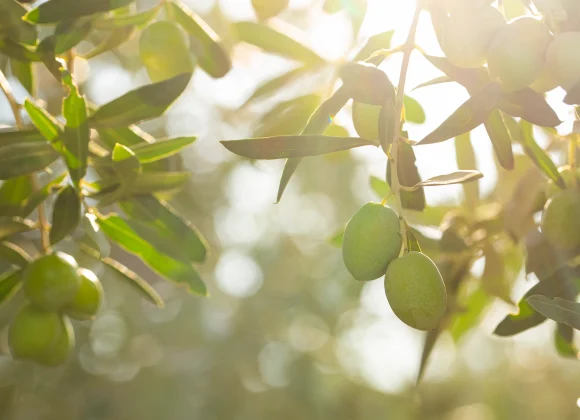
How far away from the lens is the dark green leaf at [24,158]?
119cm

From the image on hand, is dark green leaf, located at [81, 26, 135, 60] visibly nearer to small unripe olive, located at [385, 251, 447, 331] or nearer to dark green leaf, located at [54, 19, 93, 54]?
dark green leaf, located at [54, 19, 93, 54]

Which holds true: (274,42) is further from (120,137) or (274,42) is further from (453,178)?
(453,178)

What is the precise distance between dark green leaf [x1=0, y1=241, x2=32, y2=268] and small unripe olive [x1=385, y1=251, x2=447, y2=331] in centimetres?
86

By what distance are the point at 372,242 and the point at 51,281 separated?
672 millimetres

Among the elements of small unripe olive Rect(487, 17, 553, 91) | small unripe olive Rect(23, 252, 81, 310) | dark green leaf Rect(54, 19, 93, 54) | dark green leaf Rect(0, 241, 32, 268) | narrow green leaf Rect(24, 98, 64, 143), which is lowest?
dark green leaf Rect(0, 241, 32, 268)

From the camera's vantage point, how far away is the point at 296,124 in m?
1.42

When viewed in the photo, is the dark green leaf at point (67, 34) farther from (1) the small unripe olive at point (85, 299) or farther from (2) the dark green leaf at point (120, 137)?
(1) the small unripe olive at point (85, 299)

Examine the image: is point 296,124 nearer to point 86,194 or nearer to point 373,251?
point 86,194

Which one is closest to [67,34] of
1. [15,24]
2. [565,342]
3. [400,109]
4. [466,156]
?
[15,24]

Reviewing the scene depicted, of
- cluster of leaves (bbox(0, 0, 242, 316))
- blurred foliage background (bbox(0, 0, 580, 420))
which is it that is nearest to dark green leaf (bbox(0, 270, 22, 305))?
cluster of leaves (bbox(0, 0, 242, 316))

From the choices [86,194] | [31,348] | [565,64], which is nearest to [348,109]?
[86,194]

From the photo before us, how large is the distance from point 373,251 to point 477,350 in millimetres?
9240

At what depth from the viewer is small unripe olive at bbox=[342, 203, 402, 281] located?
91 centimetres

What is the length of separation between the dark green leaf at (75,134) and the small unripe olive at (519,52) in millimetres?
697
